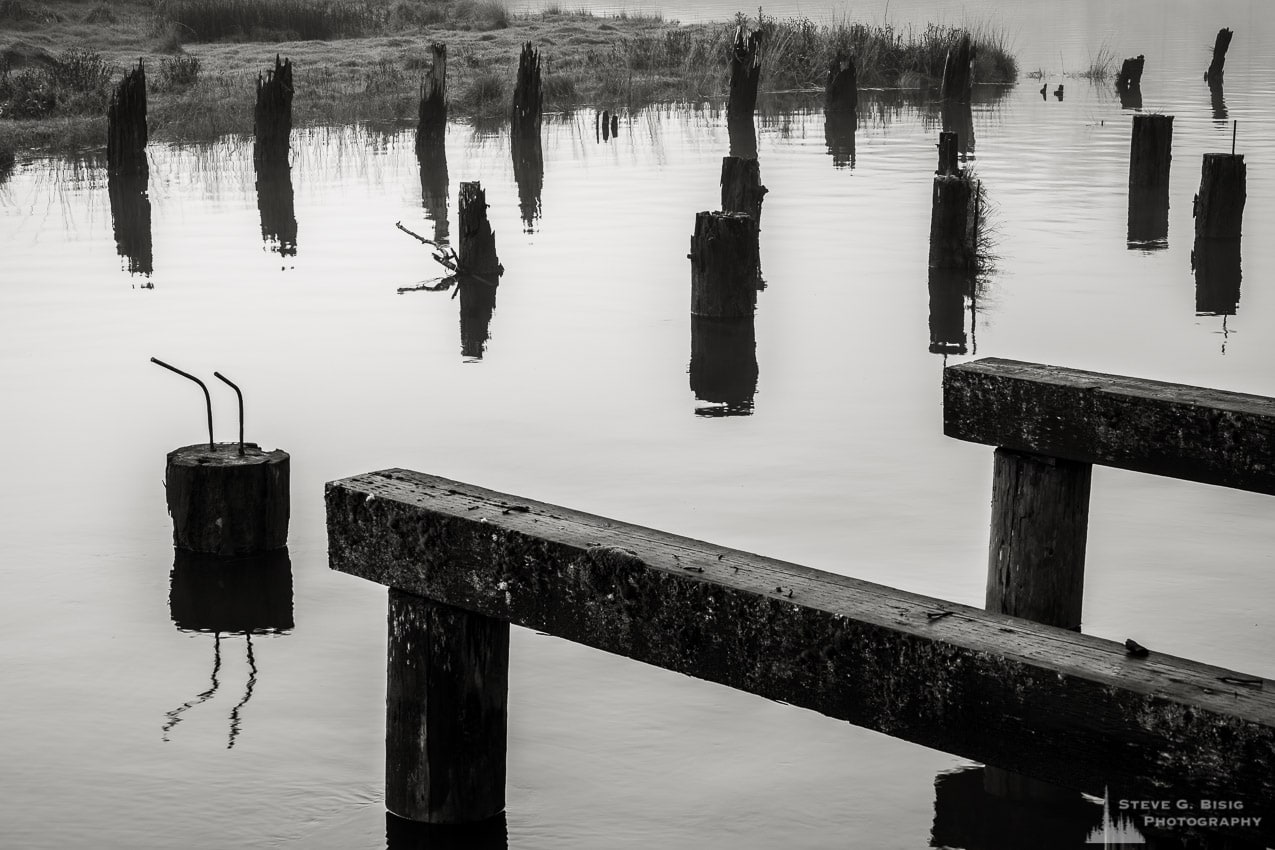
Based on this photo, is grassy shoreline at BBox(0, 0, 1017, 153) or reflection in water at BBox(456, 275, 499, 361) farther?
grassy shoreline at BBox(0, 0, 1017, 153)

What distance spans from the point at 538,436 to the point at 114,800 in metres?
4.61

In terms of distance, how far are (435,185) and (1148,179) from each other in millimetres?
8891

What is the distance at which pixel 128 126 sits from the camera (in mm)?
20891

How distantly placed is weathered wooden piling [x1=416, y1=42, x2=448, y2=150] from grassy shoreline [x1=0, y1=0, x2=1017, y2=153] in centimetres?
450

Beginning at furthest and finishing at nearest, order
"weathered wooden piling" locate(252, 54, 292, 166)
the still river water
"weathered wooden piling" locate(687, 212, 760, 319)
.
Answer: "weathered wooden piling" locate(252, 54, 292, 166) < "weathered wooden piling" locate(687, 212, 760, 319) < the still river water

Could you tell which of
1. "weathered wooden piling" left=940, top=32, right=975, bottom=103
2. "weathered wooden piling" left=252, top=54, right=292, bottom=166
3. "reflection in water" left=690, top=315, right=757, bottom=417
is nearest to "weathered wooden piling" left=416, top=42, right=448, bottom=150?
"weathered wooden piling" left=252, top=54, right=292, bottom=166

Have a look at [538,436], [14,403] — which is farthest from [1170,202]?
[14,403]

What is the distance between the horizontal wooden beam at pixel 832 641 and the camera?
274 centimetres

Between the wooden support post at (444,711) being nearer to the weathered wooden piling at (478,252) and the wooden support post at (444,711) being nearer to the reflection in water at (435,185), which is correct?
the weathered wooden piling at (478,252)

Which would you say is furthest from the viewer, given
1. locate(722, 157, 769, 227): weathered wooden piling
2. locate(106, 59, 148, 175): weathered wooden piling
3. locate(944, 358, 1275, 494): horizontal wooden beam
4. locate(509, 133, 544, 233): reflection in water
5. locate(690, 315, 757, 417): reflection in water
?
locate(106, 59, 148, 175): weathered wooden piling

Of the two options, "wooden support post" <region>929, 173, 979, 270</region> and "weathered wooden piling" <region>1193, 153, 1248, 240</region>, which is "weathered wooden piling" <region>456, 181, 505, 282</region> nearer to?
"wooden support post" <region>929, 173, 979, 270</region>

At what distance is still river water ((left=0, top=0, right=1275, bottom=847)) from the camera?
512cm

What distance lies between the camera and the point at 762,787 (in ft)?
16.5

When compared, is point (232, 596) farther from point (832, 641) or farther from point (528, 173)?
point (528, 173)
